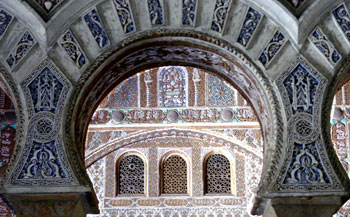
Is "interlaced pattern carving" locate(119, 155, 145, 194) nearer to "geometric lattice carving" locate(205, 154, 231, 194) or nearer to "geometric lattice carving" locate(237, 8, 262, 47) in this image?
"geometric lattice carving" locate(205, 154, 231, 194)

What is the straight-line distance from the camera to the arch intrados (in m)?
5.46

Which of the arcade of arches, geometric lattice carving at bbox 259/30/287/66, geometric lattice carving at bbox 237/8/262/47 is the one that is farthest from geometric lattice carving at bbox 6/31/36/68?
geometric lattice carving at bbox 259/30/287/66

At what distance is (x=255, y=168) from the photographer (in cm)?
1233

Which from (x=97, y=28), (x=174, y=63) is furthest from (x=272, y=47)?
(x=97, y=28)

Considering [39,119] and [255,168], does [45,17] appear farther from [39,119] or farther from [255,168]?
[255,168]

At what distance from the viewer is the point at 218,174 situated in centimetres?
1246

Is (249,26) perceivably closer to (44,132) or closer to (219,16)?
(219,16)

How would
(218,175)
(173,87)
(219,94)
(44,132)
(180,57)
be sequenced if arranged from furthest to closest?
(173,87) → (219,94) → (218,175) → (180,57) → (44,132)

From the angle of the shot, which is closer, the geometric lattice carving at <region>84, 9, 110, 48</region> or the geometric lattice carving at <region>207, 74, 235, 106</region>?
the geometric lattice carving at <region>84, 9, 110, 48</region>

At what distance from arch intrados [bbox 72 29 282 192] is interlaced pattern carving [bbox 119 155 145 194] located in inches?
259

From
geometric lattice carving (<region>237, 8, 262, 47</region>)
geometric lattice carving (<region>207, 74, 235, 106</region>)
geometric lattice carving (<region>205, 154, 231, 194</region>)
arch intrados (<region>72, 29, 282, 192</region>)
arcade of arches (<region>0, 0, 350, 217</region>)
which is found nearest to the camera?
arcade of arches (<region>0, 0, 350, 217</region>)

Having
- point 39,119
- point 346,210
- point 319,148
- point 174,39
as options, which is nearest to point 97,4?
point 174,39

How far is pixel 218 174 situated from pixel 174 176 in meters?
0.76

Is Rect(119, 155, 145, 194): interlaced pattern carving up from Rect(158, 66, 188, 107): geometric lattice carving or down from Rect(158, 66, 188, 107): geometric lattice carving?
down
